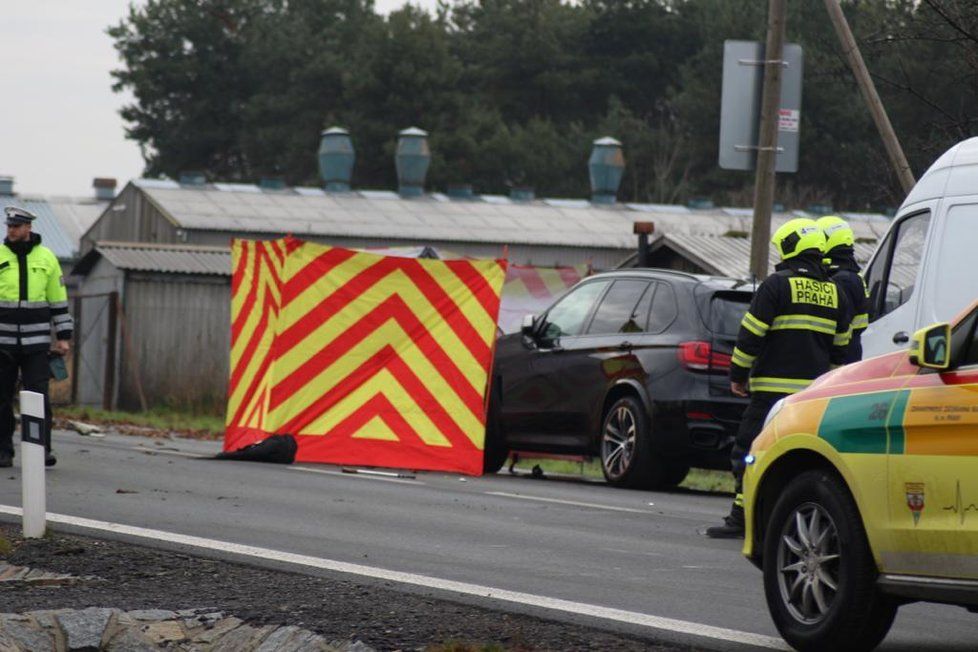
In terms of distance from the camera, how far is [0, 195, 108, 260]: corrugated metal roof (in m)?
56.8

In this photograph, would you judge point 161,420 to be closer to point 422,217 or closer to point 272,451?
point 272,451

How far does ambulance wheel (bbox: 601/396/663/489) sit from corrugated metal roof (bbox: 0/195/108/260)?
4144 cm

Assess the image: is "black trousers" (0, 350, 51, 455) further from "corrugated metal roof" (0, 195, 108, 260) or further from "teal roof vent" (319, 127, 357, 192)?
"corrugated metal roof" (0, 195, 108, 260)

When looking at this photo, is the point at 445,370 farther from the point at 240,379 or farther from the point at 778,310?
the point at 778,310

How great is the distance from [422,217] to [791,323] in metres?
37.9

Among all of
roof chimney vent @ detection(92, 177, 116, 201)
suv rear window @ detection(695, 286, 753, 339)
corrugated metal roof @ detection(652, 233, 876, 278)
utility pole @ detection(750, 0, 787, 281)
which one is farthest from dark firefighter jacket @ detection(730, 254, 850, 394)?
roof chimney vent @ detection(92, 177, 116, 201)

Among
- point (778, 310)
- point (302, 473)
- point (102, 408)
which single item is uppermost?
point (778, 310)

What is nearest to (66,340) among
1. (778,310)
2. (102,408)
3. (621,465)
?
(621,465)

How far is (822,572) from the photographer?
23.4ft

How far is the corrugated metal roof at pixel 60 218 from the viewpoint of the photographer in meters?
56.8

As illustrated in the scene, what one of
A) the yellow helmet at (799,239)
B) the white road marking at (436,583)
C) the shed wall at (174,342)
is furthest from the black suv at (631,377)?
the shed wall at (174,342)

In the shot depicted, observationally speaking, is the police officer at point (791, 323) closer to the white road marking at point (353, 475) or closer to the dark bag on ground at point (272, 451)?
the white road marking at point (353, 475)

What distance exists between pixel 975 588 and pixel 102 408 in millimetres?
27339

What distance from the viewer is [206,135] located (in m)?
81.2
